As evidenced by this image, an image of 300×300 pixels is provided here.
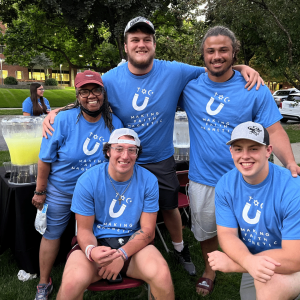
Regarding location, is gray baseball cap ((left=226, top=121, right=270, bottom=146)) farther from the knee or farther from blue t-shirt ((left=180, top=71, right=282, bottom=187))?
the knee

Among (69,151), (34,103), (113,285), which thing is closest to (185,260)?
(113,285)

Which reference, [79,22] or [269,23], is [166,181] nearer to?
[269,23]

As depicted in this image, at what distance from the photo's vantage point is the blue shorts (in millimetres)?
2840

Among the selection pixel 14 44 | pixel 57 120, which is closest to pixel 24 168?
pixel 57 120

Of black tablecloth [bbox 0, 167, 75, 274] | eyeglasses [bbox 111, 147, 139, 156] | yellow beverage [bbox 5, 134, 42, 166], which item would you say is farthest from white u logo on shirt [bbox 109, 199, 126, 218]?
yellow beverage [bbox 5, 134, 42, 166]

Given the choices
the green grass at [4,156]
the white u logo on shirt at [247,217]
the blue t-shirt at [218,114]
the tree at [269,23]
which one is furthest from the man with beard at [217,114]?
the tree at [269,23]

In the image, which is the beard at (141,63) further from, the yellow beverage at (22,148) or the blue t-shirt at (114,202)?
the yellow beverage at (22,148)

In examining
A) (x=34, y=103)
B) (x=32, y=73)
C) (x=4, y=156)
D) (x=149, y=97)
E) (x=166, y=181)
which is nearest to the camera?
(x=149, y=97)

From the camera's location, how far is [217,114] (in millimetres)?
2629

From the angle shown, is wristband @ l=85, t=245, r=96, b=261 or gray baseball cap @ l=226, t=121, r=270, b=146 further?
wristband @ l=85, t=245, r=96, b=261

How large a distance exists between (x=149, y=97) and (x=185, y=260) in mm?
1967

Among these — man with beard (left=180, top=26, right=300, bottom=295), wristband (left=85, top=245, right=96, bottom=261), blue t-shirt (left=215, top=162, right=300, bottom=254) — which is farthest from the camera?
man with beard (left=180, top=26, right=300, bottom=295)

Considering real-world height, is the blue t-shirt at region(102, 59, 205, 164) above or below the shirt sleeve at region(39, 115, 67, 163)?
above

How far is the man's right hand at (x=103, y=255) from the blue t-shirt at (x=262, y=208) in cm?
84
